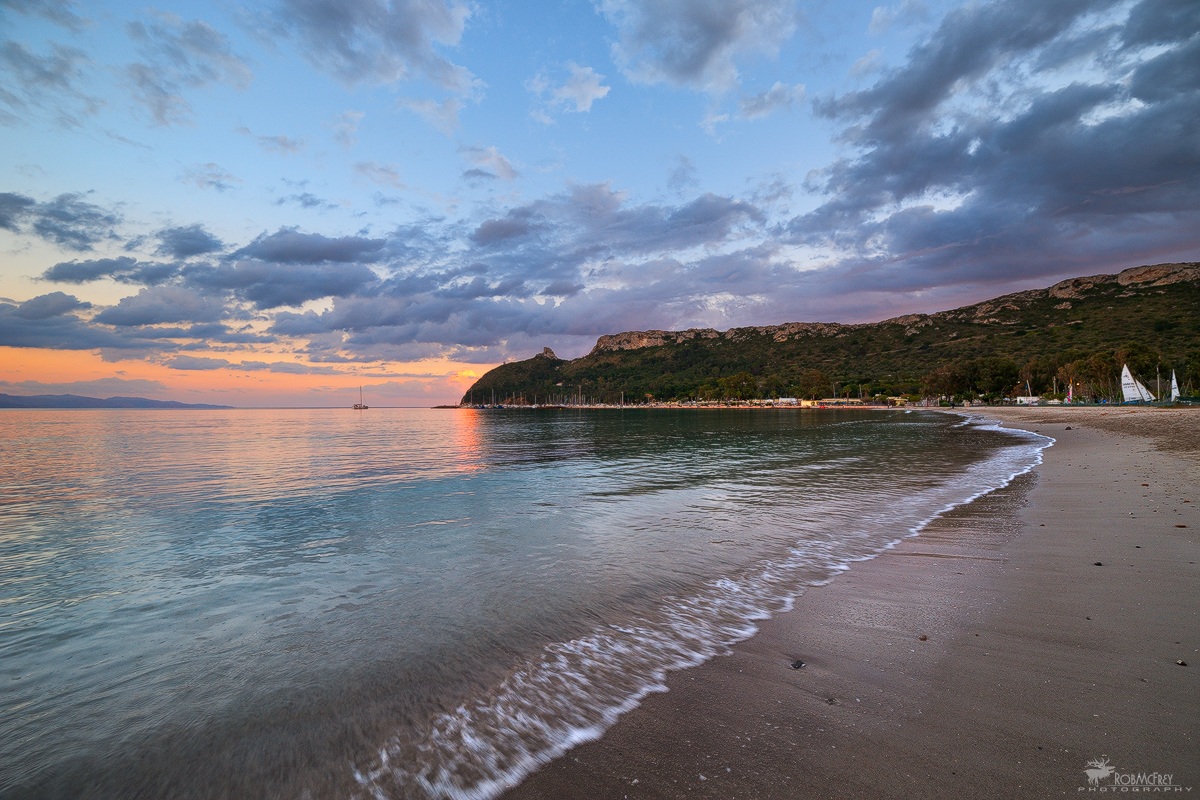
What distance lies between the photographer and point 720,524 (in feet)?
46.5

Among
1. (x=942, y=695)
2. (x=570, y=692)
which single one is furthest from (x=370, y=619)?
(x=942, y=695)

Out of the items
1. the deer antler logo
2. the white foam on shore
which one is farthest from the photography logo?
the white foam on shore

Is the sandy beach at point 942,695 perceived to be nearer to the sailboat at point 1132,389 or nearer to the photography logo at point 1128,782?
the photography logo at point 1128,782

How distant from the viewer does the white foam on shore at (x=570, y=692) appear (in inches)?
169

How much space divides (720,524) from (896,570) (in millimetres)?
5237

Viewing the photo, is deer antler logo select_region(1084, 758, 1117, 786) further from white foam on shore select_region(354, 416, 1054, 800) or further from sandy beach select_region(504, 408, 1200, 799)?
white foam on shore select_region(354, 416, 1054, 800)

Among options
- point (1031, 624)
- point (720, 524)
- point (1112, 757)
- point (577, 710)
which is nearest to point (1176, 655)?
point (1031, 624)

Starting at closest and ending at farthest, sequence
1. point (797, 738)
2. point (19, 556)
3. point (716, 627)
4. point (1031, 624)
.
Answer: point (797, 738) → point (1031, 624) → point (716, 627) → point (19, 556)

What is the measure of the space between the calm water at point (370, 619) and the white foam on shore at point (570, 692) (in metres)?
0.03

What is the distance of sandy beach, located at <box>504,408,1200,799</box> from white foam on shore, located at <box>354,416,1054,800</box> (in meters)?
0.29

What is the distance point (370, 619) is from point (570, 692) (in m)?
4.02

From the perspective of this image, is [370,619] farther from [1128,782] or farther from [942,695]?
[1128,782]

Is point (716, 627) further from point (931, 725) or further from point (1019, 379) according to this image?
point (1019, 379)

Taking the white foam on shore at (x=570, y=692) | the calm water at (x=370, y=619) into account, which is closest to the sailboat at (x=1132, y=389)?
the calm water at (x=370, y=619)
